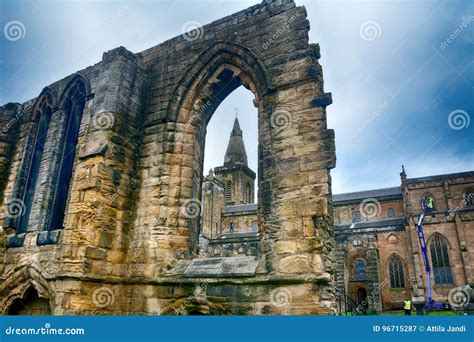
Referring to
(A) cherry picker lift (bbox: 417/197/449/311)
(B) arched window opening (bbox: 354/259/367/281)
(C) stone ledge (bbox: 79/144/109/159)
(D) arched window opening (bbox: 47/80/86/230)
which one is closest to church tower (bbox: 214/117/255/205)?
(B) arched window opening (bbox: 354/259/367/281)

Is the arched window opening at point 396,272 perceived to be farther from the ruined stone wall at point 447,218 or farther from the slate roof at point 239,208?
the slate roof at point 239,208

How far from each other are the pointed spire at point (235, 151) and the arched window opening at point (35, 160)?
37067 mm

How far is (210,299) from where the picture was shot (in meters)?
5.18

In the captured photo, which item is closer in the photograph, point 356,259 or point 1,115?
point 1,115

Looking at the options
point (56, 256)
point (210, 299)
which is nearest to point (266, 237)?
point (210, 299)

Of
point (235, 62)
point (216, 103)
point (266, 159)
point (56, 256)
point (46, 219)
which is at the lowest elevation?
point (56, 256)

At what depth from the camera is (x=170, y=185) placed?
630 centimetres

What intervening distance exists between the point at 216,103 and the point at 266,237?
3159 millimetres

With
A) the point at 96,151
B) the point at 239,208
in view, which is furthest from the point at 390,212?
the point at 96,151

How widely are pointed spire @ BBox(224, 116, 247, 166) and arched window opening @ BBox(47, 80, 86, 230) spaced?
37509 mm

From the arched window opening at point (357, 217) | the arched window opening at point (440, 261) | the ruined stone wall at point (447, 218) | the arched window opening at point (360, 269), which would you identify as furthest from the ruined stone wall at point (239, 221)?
the arched window opening at point (440, 261)

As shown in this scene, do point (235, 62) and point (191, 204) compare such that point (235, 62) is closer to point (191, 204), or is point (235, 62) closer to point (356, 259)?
point (191, 204)

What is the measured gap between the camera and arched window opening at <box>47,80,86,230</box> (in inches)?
285

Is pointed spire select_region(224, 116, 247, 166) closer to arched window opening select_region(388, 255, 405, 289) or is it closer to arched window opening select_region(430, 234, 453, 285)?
arched window opening select_region(388, 255, 405, 289)
